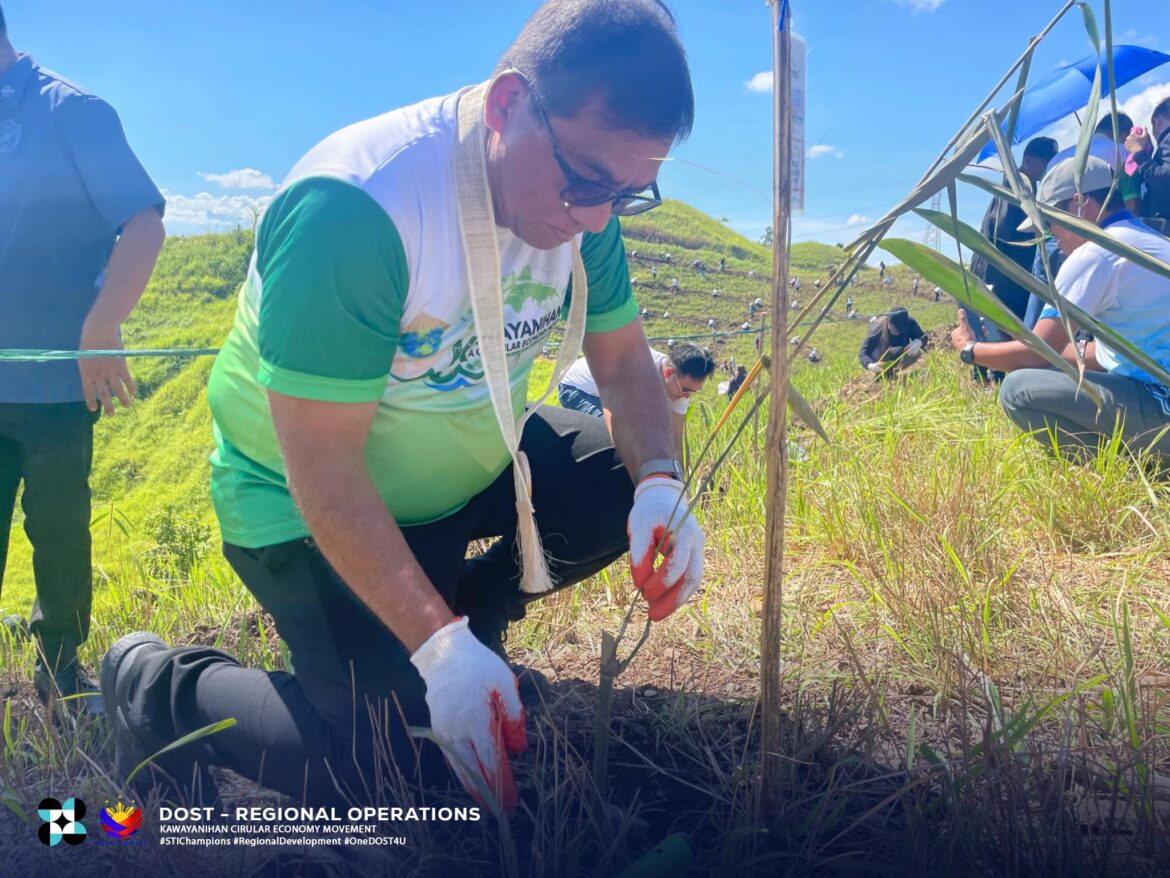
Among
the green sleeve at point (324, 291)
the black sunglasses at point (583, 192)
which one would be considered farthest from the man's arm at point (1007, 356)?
the green sleeve at point (324, 291)

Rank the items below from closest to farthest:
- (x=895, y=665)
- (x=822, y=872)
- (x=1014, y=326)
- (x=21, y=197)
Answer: (x=1014, y=326)
(x=822, y=872)
(x=895, y=665)
(x=21, y=197)

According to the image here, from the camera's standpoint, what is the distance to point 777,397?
0.91 metres

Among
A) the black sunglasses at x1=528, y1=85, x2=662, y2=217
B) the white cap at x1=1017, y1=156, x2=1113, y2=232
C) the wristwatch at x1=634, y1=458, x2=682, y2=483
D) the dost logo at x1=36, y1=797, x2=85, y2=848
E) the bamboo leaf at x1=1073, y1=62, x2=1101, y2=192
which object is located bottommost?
the dost logo at x1=36, y1=797, x2=85, y2=848

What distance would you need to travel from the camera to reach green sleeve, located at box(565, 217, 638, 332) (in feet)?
5.30

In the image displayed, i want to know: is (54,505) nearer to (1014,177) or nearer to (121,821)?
(121,821)

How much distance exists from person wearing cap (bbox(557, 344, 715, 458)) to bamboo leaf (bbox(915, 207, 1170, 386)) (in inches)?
101

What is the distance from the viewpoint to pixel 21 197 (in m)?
1.85

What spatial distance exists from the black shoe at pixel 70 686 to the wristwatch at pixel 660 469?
4.17 feet

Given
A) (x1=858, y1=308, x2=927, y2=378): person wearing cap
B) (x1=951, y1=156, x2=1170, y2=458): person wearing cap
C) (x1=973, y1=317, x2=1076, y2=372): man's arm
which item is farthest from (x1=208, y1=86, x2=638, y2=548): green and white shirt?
(x1=858, y1=308, x2=927, y2=378): person wearing cap

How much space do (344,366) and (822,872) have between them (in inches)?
35.0

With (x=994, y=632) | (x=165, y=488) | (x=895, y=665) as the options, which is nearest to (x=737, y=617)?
(x=895, y=665)

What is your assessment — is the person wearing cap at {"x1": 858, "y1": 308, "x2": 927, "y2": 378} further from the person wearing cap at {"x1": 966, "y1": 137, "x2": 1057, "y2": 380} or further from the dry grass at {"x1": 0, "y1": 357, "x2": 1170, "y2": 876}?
the dry grass at {"x1": 0, "y1": 357, "x2": 1170, "y2": 876}

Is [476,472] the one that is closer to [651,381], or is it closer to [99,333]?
[651,381]

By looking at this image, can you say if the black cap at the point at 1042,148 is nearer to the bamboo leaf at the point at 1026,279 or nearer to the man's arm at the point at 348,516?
the bamboo leaf at the point at 1026,279
